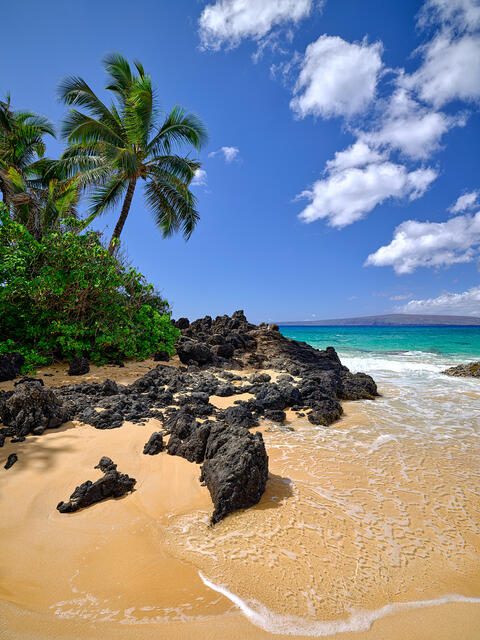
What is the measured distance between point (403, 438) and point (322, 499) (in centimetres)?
303

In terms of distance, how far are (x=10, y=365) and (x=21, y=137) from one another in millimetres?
17522

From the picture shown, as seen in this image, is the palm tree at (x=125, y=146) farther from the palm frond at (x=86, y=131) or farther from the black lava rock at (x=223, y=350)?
the black lava rock at (x=223, y=350)

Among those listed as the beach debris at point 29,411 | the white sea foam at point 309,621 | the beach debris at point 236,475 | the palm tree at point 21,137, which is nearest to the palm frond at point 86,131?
the palm tree at point 21,137

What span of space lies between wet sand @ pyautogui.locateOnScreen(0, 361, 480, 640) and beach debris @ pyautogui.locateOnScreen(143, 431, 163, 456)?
0.13 m

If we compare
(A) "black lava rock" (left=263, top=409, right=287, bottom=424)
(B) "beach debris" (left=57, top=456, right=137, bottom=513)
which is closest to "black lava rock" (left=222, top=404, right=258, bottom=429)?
(A) "black lava rock" (left=263, top=409, right=287, bottom=424)

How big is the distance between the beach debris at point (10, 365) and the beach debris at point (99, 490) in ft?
17.3

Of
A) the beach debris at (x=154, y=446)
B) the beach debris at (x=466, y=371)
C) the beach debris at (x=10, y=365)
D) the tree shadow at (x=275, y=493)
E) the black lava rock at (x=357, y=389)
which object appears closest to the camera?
the tree shadow at (x=275, y=493)

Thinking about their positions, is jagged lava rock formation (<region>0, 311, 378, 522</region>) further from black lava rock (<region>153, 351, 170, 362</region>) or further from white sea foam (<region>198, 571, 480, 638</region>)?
white sea foam (<region>198, 571, 480, 638</region>)

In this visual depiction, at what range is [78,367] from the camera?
7973 mm

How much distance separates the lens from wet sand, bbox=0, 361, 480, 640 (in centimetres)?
192

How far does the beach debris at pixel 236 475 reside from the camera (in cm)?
298

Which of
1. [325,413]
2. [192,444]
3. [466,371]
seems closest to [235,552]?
[192,444]

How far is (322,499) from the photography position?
336 centimetres

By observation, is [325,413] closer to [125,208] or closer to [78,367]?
[78,367]
